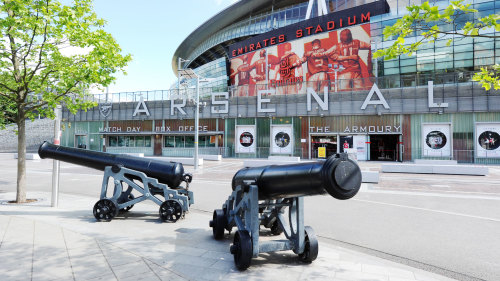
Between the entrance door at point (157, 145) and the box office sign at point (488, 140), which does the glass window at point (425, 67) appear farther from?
the entrance door at point (157, 145)

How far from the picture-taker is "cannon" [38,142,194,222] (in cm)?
632

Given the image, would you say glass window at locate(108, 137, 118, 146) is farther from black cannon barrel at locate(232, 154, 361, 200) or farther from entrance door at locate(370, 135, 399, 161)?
black cannon barrel at locate(232, 154, 361, 200)

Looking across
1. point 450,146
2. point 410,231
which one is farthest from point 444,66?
point 410,231

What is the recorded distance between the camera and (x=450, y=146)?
24.3m

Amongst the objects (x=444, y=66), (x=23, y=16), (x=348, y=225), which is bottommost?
(x=348, y=225)

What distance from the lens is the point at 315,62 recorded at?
35.2 meters

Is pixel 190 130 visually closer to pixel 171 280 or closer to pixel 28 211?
pixel 28 211

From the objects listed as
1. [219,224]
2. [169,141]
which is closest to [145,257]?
[219,224]

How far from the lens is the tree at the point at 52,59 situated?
7.50m

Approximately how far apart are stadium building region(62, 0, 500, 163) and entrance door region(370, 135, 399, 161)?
3.8 inches

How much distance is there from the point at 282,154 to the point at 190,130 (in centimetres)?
1172

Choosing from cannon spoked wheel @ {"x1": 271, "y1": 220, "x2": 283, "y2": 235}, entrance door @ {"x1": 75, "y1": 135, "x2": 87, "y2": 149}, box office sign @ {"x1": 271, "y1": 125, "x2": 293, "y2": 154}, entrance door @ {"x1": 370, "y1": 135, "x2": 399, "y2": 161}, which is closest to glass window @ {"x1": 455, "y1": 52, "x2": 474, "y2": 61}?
entrance door @ {"x1": 370, "y1": 135, "x2": 399, "y2": 161}

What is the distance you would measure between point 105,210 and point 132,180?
0.85 m

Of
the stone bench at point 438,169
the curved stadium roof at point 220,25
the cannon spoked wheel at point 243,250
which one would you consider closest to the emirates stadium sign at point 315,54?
the stone bench at point 438,169
